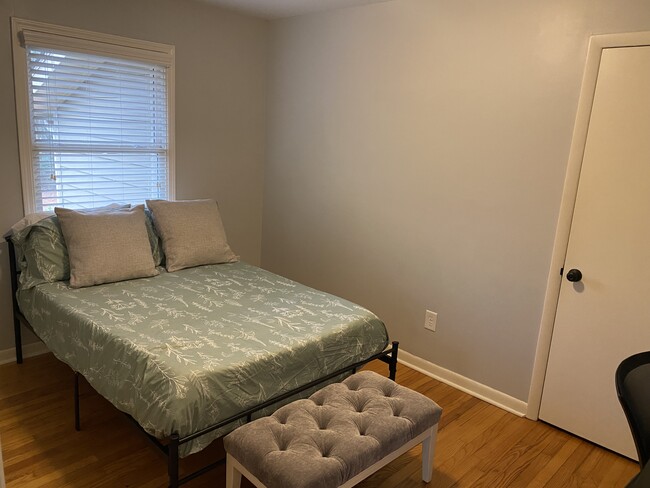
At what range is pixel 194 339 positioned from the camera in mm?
2156

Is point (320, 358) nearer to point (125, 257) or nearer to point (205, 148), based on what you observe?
point (125, 257)

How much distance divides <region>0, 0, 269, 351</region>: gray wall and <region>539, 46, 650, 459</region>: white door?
2489 millimetres

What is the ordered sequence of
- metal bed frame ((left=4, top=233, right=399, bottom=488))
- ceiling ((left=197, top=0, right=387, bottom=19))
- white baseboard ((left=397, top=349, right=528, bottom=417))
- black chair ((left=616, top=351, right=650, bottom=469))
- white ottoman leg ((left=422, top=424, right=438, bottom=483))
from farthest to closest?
1. ceiling ((left=197, top=0, right=387, bottom=19))
2. white baseboard ((left=397, top=349, right=528, bottom=417))
3. white ottoman leg ((left=422, top=424, right=438, bottom=483))
4. metal bed frame ((left=4, top=233, right=399, bottom=488))
5. black chair ((left=616, top=351, right=650, bottom=469))

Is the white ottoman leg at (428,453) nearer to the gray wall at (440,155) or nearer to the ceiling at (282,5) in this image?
the gray wall at (440,155)

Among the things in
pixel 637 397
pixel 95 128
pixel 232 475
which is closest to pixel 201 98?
pixel 95 128

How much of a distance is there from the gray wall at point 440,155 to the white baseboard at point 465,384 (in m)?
0.05

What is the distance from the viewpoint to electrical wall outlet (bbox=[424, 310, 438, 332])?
315cm

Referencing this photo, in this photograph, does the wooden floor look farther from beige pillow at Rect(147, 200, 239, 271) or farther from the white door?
beige pillow at Rect(147, 200, 239, 271)

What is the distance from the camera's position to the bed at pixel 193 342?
6.07 feet

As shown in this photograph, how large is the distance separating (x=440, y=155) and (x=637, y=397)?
6.46 ft

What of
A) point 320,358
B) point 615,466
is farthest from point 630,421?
point 615,466

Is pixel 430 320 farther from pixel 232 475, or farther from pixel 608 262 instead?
pixel 232 475

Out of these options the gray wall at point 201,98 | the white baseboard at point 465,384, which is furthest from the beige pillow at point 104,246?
the white baseboard at point 465,384

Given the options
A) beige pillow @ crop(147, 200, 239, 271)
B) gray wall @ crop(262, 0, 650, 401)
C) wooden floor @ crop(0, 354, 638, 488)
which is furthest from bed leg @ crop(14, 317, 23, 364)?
gray wall @ crop(262, 0, 650, 401)
